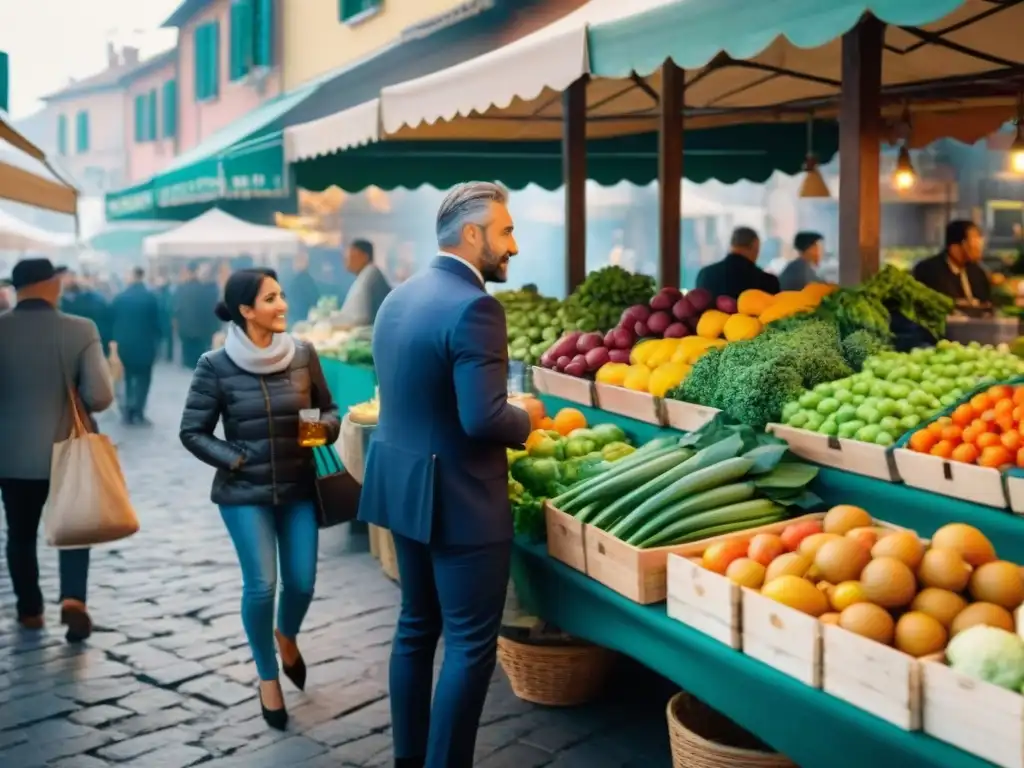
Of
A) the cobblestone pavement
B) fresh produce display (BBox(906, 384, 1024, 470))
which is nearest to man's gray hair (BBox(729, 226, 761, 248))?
the cobblestone pavement

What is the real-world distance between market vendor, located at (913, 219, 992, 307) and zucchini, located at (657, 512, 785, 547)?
6187mm

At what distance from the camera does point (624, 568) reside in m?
4.06

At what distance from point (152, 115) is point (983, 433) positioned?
36949 millimetres

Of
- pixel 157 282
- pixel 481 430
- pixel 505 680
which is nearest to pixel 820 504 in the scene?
pixel 481 430

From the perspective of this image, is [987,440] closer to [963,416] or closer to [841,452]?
[963,416]

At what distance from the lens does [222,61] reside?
27047 mm

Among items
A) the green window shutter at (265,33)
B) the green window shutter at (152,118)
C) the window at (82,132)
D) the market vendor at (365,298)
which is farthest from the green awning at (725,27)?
the window at (82,132)

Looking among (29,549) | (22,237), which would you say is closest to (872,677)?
(29,549)

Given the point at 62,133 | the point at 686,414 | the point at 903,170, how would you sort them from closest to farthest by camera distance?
the point at 686,414, the point at 903,170, the point at 62,133

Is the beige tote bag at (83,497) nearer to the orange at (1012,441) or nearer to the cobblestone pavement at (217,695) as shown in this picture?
the cobblestone pavement at (217,695)

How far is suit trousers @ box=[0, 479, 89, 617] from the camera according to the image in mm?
6270

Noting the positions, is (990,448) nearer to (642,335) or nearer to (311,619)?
(642,335)

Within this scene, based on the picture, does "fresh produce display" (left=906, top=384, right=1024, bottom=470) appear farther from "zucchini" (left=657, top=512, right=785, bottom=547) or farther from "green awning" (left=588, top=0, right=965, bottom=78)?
"green awning" (left=588, top=0, right=965, bottom=78)

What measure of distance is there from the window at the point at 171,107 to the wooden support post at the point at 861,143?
30.3 meters
